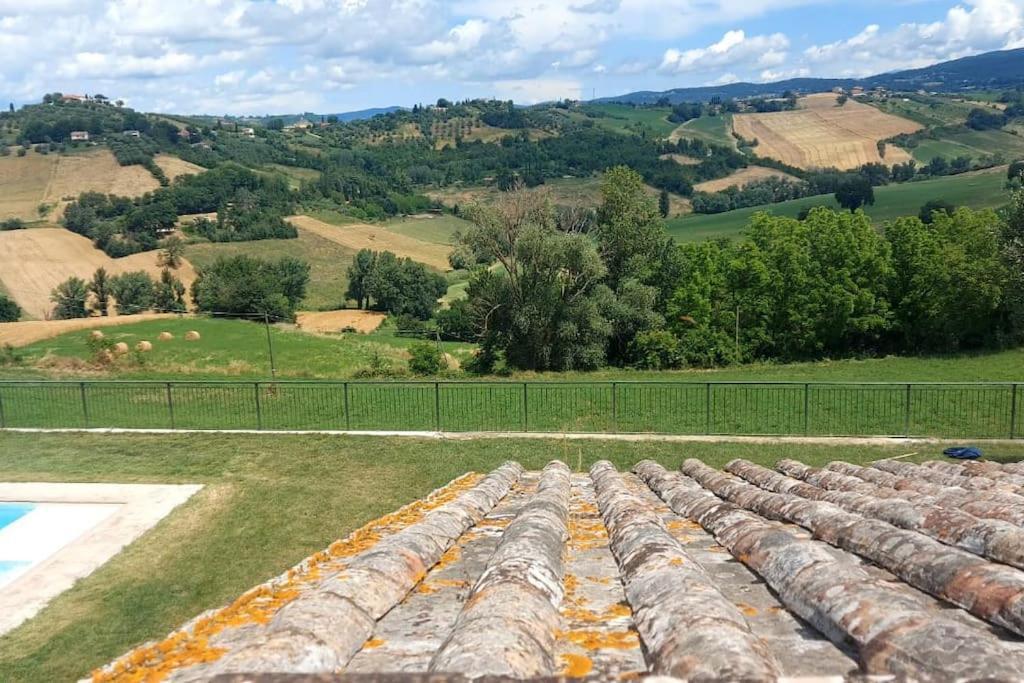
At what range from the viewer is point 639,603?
12.5 ft

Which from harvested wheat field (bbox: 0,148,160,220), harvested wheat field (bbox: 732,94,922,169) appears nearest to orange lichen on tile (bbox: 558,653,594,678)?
harvested wheat field (bbox: 0,148,160,220)

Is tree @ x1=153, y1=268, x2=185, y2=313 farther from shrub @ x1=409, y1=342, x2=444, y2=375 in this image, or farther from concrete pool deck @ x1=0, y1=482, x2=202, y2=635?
concrete pool deck @ x1=0, y1=482, x2=202, y2=635

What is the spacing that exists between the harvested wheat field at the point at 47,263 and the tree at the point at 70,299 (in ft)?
4.36

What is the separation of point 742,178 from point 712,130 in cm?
4854

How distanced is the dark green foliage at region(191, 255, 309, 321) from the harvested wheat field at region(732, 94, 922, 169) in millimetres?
97344

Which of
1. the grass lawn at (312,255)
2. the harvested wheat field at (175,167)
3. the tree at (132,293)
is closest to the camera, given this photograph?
the tree at (132,293)

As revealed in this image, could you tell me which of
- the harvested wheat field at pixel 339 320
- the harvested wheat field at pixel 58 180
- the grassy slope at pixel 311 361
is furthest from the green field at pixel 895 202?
the harvested wheat field at pixel 58 180

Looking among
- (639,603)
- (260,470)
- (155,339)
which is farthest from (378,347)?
(639,603)

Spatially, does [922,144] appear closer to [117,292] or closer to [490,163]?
[490,163]

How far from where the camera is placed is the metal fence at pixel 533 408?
65.6 ft

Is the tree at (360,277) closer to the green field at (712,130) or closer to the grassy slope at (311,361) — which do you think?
the grassy slope at (311,361)

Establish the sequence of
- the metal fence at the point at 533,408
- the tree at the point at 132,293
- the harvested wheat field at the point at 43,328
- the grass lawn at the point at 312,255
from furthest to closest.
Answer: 1. the grass lawn at the point at 312,255
2. the tree at the point at 132,293
3. the harvested wheat field at the point at 43,328
4. the metal fence at the point at 533,408

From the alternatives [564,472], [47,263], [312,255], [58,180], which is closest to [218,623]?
[564,472]

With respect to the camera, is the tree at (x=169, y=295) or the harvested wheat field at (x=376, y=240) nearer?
the tree at (x=169, y=295)
